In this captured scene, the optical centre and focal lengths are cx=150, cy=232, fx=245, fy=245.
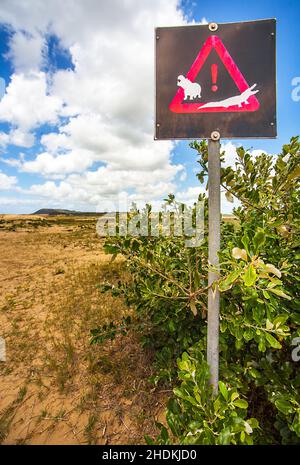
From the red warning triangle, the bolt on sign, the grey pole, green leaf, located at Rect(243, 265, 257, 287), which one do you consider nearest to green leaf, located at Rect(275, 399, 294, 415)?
the grey pole

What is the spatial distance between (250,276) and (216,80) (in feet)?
3.29

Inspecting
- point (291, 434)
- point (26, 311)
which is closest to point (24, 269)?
point (26, 311)

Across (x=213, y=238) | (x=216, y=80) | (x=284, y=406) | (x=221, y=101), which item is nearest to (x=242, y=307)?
(x=284, y=406)

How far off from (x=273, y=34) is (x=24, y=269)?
35.1 feet

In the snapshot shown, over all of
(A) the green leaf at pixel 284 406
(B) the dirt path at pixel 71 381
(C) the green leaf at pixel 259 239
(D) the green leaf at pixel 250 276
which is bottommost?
(B) the dirt path at pixel 71 381

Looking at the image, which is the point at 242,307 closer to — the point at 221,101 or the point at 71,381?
the point at 221,101

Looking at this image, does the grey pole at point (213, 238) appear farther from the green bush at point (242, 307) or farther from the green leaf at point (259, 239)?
the green leaf at point (259, 239)

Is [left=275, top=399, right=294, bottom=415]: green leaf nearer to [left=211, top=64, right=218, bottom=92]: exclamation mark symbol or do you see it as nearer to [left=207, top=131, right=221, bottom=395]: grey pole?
[left=207, top=131, right=221, bottom=395]: grey pole

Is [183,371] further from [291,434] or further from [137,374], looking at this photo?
[137,374]

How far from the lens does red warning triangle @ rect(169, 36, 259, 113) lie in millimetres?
1233

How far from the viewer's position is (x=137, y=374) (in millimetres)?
2988

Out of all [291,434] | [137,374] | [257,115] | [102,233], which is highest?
[257,115]

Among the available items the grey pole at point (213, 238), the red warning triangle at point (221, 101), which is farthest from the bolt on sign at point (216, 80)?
the grey pole at point (213, 238)

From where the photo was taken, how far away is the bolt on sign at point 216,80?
1231 mm
